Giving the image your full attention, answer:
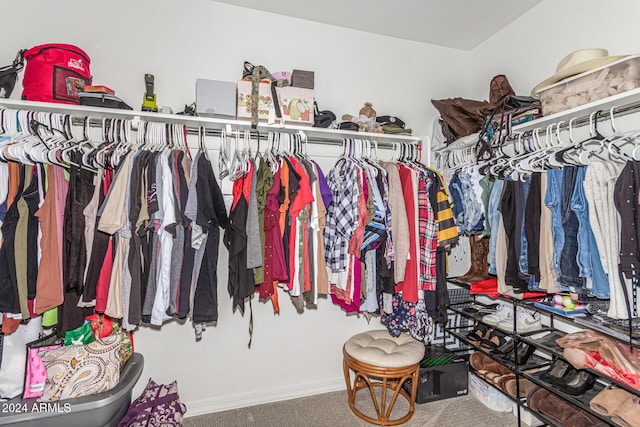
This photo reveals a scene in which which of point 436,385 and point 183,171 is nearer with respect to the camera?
point 183,171

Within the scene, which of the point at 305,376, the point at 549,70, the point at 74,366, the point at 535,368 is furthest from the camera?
the point at 305,376

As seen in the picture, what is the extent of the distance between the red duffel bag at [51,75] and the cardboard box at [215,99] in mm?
612

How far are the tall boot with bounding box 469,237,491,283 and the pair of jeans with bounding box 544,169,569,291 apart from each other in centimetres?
80

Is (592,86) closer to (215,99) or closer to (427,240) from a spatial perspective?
(427,240)

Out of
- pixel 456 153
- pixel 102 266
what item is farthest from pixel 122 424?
pixel 456 153

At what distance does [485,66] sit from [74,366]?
3.39 m

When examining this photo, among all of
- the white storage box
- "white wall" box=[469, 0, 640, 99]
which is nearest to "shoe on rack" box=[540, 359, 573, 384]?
the white storage box

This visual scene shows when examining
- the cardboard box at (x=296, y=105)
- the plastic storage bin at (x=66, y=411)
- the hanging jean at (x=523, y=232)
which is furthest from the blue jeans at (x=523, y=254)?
the plastic storage bin at (x=66, y=411)

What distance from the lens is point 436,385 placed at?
2299 millimetres

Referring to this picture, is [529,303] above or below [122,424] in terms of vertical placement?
above

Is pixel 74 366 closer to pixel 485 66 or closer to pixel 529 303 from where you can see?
pixel 529 303

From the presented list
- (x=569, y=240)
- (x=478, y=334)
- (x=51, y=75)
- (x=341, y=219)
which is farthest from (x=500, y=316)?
(x=51, y=75)

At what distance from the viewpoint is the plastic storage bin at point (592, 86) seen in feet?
4.97

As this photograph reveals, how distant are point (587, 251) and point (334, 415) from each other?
173 centimetres
